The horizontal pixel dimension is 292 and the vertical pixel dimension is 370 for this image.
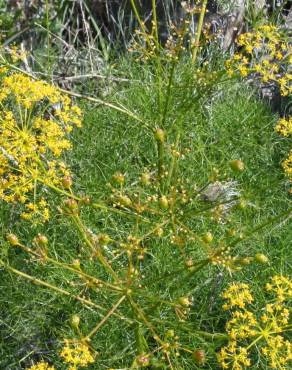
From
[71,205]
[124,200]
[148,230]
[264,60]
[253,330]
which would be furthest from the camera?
[148,230]

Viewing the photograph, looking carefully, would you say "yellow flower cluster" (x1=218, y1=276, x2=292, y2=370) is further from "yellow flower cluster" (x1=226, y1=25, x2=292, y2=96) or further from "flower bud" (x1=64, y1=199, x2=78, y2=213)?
"yellow flower cluster" (x1=226, y1=25, x2=292, y2=96)

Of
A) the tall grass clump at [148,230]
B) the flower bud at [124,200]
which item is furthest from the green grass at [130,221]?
the flower bud at [124,200]

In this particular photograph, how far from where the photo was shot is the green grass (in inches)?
123

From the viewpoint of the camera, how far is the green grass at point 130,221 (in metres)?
3.13

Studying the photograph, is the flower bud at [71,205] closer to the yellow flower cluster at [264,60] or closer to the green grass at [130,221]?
the green grass at [130,221]

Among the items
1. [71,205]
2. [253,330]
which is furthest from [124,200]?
[253,330]

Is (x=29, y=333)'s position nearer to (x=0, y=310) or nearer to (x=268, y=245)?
(x=0, y=310)

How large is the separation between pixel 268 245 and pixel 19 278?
127 cm

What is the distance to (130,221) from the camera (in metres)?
3.40

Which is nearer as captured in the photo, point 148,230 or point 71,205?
point 71,205

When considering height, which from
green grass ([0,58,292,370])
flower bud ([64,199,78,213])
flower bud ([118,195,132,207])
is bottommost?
A: green grass ([0,58,292,370])

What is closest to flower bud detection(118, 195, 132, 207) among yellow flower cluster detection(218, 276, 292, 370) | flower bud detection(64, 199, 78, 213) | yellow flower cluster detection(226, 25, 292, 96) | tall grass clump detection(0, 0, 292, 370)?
flower bud detection(64, 199, 78, 213)

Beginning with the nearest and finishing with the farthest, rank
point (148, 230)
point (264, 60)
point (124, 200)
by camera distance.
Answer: point (124, 200) < point (264, 60) < point (148, 230)

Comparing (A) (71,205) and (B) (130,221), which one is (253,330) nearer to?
(A) (71,205)
